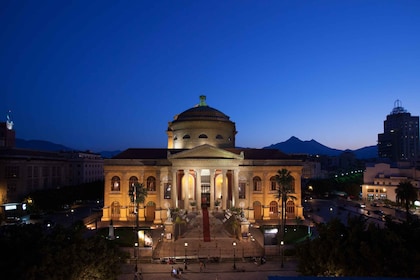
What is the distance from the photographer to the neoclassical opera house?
62.9 metres

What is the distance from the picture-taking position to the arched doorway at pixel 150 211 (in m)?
65.0

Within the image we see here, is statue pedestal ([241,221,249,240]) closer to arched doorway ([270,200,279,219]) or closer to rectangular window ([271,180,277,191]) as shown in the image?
arched doorway ([270,200,279,219])

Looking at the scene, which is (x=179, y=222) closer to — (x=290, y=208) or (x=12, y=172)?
(x=290, y=208)

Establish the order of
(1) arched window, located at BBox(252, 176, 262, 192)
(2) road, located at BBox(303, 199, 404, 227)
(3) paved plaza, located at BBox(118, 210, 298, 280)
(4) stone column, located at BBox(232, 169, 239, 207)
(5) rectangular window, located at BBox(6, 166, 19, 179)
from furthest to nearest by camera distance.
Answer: (5) rectangular window, located at BBox(6, 166, 19, 179) < (1) arched window, located at BBox(252, 176, 262, 192) < (2) road, located at BBox(303, 199, 404, 227) < (4) stone column, located at BBox(232, 169, 239, 207) < (3) paved plaza, located at BBox(118, 210, 298, 280)

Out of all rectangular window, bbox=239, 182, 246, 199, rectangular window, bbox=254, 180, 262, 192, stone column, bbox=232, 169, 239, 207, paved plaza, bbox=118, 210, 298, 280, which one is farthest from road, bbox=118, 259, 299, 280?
rectangular window, bbox=254, 180, 262, 192

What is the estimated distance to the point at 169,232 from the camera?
48.4 m

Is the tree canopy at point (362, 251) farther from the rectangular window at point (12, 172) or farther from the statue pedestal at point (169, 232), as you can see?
the rectangular window at point (12, 172)

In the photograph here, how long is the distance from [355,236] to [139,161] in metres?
46.2

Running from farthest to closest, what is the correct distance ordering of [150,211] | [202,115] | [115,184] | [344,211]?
1. [344,211]
2. [202,115]
3. [115,184]
4. [150,211]

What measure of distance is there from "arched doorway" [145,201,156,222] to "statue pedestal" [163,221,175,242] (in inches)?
656

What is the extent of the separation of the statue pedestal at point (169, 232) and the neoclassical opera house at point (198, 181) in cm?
1389

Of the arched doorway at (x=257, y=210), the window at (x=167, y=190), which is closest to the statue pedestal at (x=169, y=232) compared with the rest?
the window at (x=167, y=190)

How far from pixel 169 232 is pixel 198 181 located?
1579cm

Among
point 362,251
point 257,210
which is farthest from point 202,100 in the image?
point 362,251
